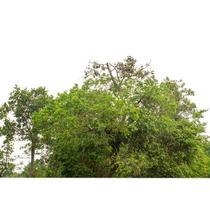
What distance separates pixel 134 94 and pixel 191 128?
2805mm

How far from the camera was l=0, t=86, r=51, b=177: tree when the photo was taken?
85.0 feet

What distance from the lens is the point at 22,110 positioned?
85.3 feet

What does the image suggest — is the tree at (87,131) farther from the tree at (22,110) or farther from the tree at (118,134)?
the tree at (22,110)

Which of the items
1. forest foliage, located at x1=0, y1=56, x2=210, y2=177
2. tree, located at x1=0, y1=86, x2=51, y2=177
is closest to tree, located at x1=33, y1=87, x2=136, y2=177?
forest foliage, located at x1=0, y1=56, x2=210, y2=177

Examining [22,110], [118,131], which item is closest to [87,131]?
[118,131]

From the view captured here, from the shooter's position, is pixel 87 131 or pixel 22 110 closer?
pixel 87 131

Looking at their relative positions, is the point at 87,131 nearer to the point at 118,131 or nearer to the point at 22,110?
the point at 118,131

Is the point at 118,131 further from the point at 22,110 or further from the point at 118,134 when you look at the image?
the point at 22,110

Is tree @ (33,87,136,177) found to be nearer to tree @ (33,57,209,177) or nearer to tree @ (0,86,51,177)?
tree @ (33,57,209,177)

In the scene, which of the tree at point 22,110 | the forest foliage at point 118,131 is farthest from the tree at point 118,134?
the tree at point 22,110
